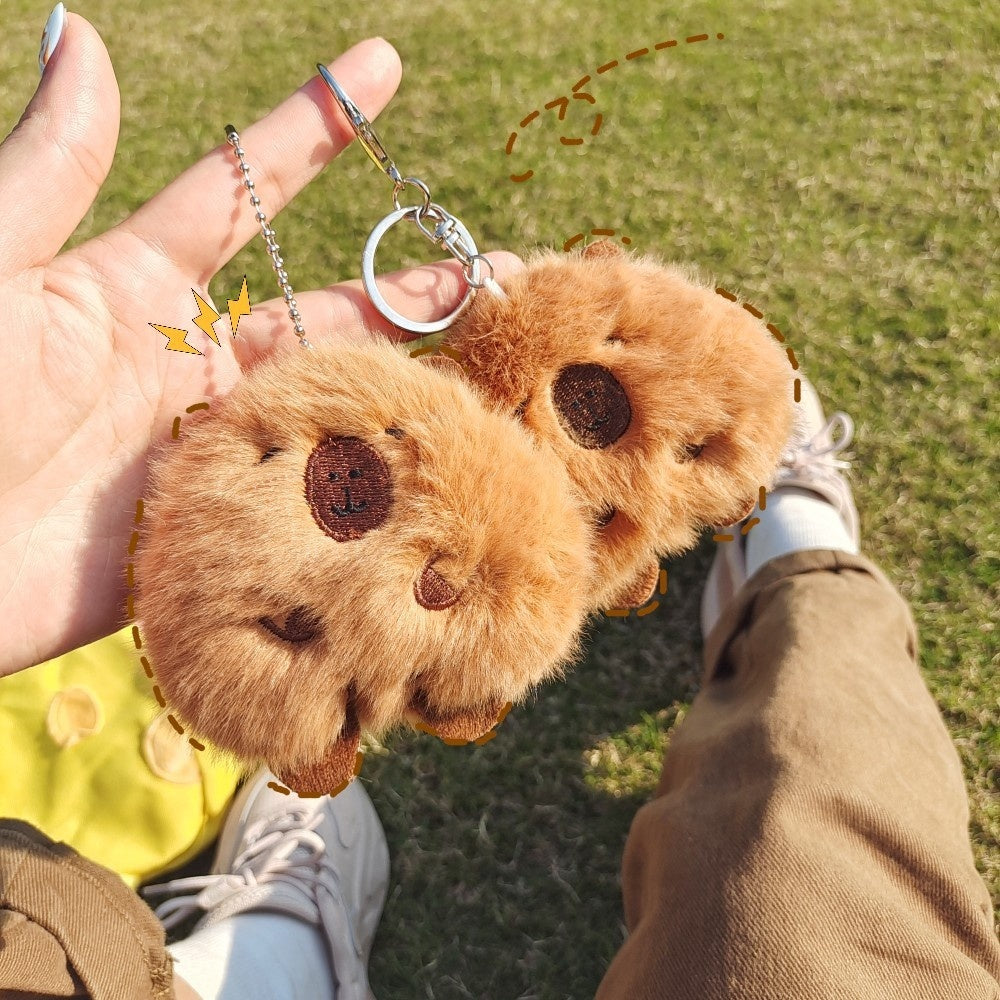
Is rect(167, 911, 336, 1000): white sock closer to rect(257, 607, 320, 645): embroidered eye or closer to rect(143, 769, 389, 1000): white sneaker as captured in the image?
rect(143, 769, 389, 1000): white sneaker

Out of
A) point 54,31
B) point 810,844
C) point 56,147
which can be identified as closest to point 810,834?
point 810,844

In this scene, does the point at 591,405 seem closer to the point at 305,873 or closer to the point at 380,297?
the point at 380,297

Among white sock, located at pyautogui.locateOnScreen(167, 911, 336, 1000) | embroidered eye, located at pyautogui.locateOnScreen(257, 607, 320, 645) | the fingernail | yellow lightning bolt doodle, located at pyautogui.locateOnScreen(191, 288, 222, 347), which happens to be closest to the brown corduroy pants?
white sock, located at pyautogui.locateOnScreen(167, 911, 336, 1000)

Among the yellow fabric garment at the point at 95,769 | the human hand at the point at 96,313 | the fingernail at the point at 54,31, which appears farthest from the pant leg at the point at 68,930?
Answer: the fingernail at the point at 54,31

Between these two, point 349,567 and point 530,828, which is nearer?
point 349,567

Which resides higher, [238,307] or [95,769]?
[238,307]

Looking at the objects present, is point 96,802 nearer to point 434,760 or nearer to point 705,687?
point 434,760
